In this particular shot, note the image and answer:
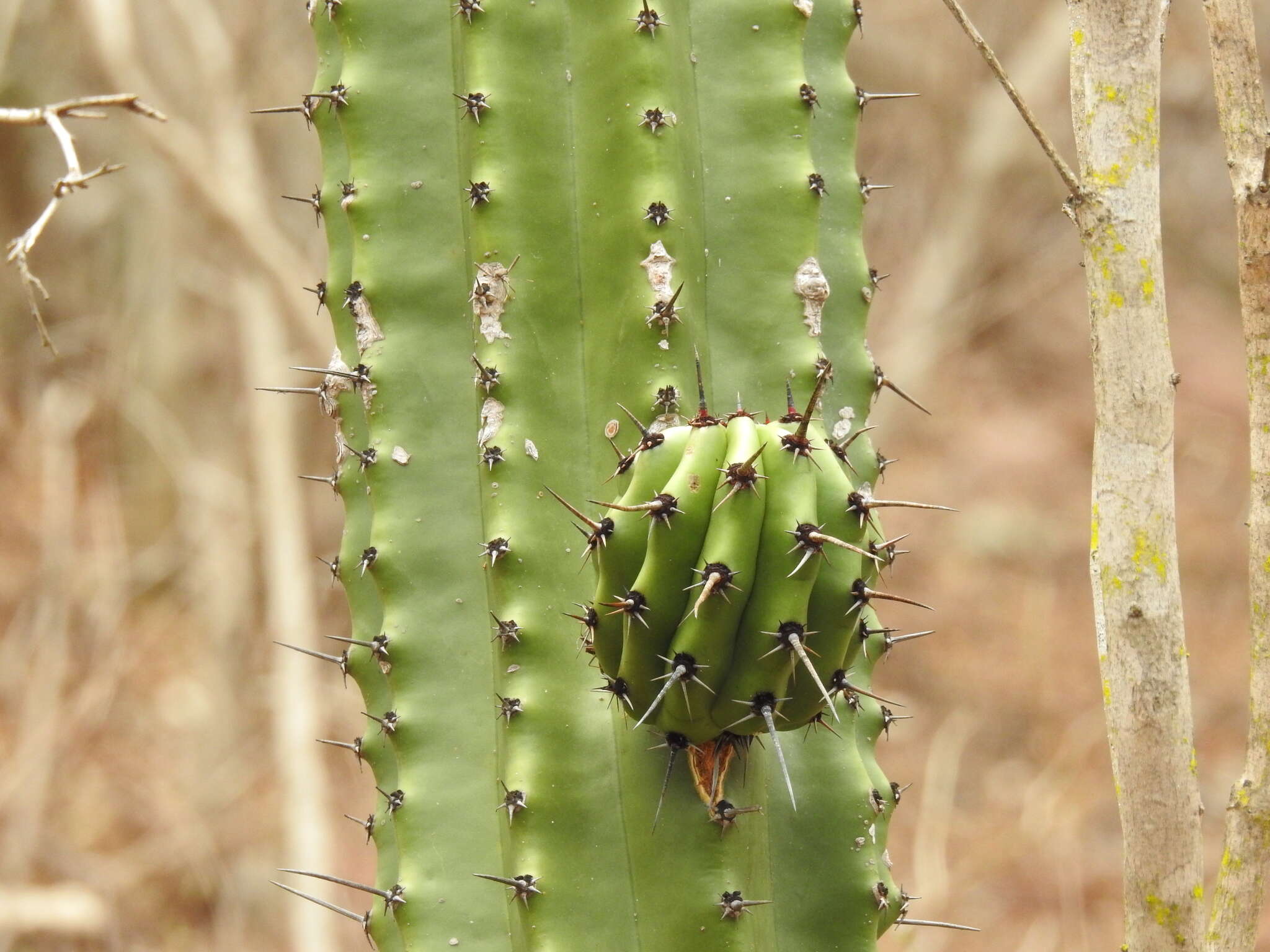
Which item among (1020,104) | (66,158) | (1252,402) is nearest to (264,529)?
(66,158)

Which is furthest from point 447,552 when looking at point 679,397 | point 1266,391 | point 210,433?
point 210,433

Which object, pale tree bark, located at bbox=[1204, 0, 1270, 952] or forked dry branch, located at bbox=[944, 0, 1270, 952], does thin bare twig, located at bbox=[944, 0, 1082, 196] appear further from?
pale tree bark, located at bbox=[1204, 0, 1270, 952]

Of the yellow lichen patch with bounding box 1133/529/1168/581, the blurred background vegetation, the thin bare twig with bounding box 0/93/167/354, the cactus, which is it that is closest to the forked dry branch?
the yellow lichen patch with bounding box 1133/529/1168/581

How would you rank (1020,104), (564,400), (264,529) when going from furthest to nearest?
1. (264,529)
2. (564,400)
3. (1020,104)

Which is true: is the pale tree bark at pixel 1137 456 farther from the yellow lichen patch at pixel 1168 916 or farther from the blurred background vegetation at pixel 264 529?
the blurred background vegetation at pixel 264 529

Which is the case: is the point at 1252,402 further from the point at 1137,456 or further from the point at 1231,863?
the point at 1231,863

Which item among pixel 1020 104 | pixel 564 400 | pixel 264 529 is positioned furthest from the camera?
pixel 264 529

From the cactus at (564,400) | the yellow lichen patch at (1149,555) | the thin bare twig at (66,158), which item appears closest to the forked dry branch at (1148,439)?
the yellow lichen patch at (1149,555)
